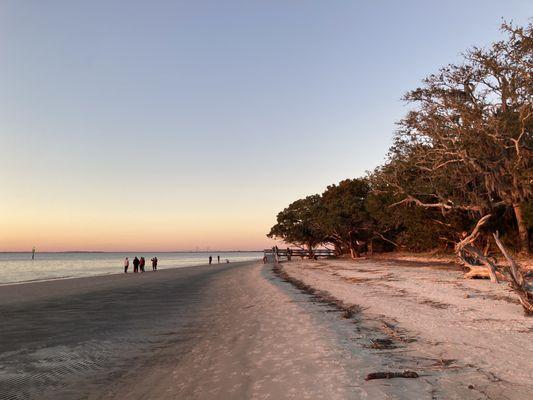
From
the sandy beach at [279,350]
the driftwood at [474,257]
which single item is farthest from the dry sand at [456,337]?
the driftwood at [474,257]

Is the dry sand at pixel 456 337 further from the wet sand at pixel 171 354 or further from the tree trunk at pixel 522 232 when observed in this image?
the tree trunk at pixel 522 232

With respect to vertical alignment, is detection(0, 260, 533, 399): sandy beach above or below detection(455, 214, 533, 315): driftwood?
below

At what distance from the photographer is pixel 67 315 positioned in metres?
13.3

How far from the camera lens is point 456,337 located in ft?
25.2

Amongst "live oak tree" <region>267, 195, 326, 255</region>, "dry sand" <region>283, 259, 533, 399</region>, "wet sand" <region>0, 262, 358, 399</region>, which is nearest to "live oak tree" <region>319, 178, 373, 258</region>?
"live oak tree" <region>267, 195, 326, 255</region>

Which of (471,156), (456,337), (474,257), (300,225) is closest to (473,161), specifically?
(471,156)

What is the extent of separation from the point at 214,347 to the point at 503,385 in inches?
216

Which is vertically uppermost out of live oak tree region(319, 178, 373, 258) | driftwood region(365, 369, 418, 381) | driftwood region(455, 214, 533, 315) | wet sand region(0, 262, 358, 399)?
live oak tree region(319, 178, 373, 258)

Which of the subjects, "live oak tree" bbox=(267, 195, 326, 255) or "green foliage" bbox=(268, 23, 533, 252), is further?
"live oak tree" bbox=(267, 195, 326, 255)

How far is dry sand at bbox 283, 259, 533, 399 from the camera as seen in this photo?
5152 mm

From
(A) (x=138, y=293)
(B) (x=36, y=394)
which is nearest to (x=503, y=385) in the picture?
(B) (x=36, y=394)

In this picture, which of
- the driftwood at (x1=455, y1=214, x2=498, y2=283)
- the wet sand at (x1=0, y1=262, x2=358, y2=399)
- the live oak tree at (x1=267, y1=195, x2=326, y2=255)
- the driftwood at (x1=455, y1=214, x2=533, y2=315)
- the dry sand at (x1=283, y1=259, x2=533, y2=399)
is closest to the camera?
the dry sand at (x1=283, y1=259, x2=533, y2=399)

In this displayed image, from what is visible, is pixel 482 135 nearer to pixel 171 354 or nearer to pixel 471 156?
pixel 471 156

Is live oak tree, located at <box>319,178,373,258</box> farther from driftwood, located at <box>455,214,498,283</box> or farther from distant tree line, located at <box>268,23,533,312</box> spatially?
driftwood, located at <box>455,214,498,283</box>
